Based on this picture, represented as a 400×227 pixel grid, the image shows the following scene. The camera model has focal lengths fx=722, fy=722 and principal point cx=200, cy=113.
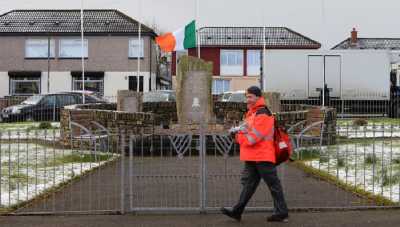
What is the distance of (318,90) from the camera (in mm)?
36031

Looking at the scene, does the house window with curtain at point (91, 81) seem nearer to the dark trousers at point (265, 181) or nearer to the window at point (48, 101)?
the window at point (48, 101)

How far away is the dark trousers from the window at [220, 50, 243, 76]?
5565cm

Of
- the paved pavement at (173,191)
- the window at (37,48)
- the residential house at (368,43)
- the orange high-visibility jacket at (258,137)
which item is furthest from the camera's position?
the residential house at (368,43)

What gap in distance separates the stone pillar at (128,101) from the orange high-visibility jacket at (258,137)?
49.5 ft

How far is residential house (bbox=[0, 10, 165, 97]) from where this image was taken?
182 feet

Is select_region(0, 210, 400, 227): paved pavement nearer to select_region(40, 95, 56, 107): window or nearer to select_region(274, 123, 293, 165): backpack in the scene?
select_region(274, 123, 293, 165): backpack

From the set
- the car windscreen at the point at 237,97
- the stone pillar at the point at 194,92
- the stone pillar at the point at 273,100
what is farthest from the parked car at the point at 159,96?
the stone pillar at the point at 194,92

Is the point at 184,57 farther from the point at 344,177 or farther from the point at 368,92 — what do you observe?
the point at 368,92

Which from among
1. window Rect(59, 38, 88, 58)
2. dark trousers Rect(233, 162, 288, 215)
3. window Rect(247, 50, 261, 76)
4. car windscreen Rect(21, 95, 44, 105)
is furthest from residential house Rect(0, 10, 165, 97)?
dark trousers Rect(233, 162, 288, 215)

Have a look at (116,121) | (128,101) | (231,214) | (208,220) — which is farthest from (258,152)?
(128,101)

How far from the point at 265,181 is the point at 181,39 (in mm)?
19124

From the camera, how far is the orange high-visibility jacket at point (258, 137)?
8.43 m

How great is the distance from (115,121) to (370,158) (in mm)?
6728

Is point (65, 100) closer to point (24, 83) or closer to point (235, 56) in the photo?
point (24, 83)
